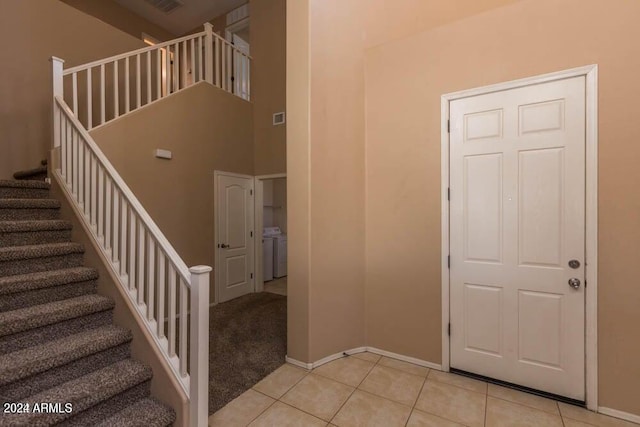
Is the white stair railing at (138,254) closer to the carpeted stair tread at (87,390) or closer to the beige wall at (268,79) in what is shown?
the carpeted stair tread at (87,390)

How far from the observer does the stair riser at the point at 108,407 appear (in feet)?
4.66

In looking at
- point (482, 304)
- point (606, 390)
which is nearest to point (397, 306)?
point (482, 304)

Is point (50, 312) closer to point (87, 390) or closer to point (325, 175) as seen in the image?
point (87, 390)

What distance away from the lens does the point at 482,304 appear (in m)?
2.28

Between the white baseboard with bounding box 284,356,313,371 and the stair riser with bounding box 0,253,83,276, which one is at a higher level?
the stair riser with bounding box 0,253,83,276

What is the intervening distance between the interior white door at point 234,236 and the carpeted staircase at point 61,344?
207 cm

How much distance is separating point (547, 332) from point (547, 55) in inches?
79.3

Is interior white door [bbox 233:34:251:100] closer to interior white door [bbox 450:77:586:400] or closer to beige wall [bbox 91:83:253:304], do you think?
beige wall [bbox 91:83:253:304]

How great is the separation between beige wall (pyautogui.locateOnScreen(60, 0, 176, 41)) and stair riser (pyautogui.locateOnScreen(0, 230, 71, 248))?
4.60 meters

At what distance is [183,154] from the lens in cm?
369

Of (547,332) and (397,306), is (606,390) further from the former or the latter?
(397,306)

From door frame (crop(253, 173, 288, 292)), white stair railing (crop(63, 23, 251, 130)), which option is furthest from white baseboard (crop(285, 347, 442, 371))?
white stair railing (crop(63, 23, 251, 130))

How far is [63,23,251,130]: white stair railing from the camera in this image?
3570mm

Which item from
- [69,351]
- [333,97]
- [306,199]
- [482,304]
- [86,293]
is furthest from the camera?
[333,97]
